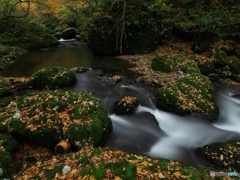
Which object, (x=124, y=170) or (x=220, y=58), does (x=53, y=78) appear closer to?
(x=124, y=170)

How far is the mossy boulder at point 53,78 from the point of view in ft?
27.6

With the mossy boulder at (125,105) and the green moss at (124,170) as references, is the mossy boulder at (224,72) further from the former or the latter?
the green moss at (124,170)

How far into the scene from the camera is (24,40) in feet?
58.9

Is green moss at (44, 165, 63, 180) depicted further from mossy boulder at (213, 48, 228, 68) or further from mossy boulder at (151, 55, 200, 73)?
mossy boulder at (213, 48, 228, 68)

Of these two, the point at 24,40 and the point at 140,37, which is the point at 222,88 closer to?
the point at 140,37

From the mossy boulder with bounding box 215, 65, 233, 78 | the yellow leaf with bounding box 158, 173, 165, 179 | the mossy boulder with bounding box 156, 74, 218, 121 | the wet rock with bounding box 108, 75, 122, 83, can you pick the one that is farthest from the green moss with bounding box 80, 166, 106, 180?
the mossy boulder with bounding box 215, 65, 233, 78

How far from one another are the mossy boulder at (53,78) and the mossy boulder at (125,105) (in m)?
2.53

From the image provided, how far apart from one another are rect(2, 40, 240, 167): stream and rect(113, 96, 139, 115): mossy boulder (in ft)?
0.48

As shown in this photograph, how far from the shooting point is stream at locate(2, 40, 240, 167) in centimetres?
564

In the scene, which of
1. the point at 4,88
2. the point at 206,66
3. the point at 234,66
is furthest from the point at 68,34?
the point at 234,66

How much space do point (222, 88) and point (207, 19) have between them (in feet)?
16.4

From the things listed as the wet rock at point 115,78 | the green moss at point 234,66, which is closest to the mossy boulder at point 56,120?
the wet rock at point 115,78

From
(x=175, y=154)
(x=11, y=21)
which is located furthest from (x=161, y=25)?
(x=11, y=21)

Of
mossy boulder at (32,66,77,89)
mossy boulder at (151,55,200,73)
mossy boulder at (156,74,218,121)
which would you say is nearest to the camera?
mossy boulder at (156,74,218,121)
